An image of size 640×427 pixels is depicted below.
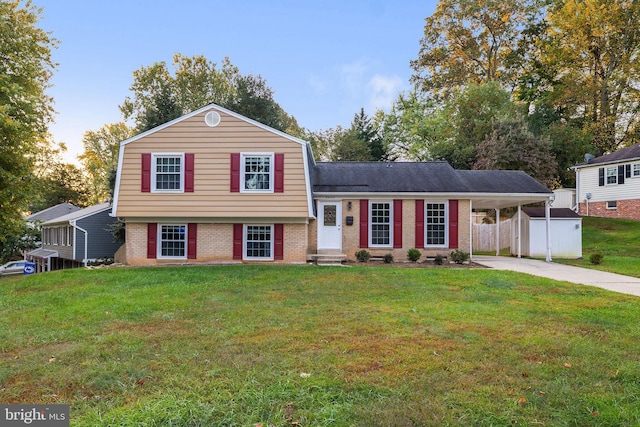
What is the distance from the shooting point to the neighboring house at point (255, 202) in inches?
515

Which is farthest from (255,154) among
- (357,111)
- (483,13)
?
(483,13)

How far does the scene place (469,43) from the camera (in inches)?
1233

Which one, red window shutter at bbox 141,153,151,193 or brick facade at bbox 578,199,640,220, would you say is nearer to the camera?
red window shutter at bbox 141,153,151,193

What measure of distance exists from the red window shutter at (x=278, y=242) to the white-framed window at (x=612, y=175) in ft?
75.9

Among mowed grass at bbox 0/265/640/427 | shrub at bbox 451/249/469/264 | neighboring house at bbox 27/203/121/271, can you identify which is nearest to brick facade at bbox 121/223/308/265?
shrub at bbox 451/249/469/264

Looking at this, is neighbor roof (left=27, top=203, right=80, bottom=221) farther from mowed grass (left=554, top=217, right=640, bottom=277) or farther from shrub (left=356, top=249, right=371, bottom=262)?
mowed grass (left=554, top=217, right=640, bottom=277)

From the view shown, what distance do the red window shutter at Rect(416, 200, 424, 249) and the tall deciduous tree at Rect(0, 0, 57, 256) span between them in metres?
14.7

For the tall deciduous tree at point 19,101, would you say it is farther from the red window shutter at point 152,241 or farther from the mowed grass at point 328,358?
the mowed grass at point 328,358

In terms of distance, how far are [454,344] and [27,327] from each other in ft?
19.7

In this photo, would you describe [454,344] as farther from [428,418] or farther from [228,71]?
[228,71]

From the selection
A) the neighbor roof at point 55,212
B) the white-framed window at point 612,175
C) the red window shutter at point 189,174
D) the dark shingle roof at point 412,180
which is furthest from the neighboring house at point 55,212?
the white-framed window at point 612,175

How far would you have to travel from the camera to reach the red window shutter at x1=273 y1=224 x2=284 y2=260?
13.5 m

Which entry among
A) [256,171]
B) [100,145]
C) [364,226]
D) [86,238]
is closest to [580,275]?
[364,226]

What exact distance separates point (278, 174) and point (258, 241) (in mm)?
2589
